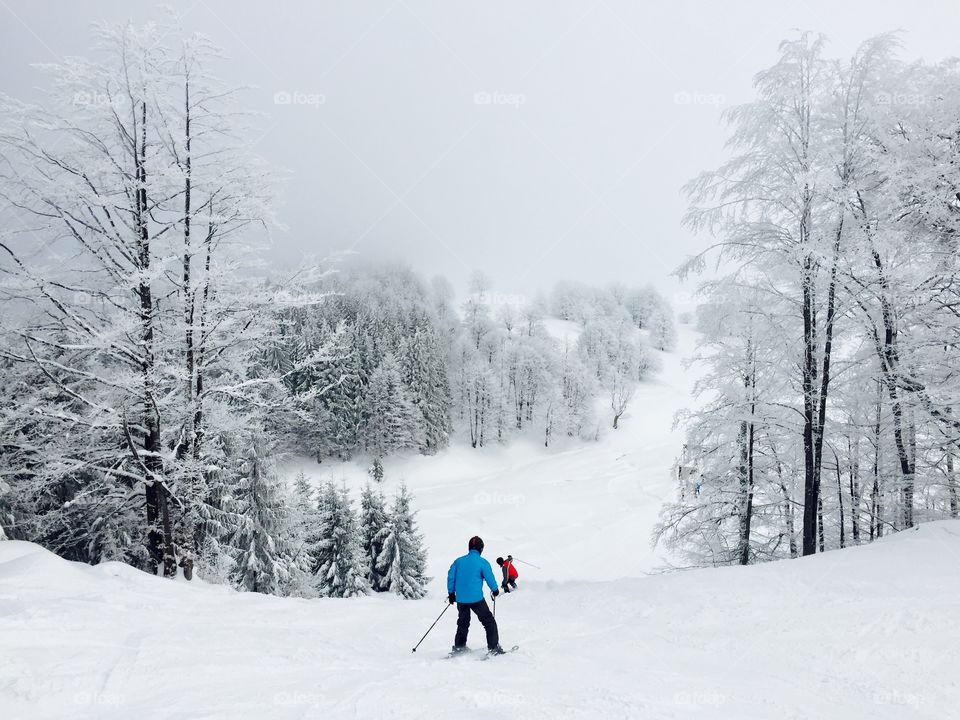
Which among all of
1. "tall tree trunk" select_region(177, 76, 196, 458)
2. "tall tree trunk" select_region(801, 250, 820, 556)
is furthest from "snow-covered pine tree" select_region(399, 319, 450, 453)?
"tall tree trunk" select_region(801, 250, 820, 556)

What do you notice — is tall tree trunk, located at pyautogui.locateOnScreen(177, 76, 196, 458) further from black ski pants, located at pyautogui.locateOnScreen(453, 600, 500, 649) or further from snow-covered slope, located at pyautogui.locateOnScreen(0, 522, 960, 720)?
black ski pants, located at pyautogui.locateOnScreen(453, 600, 500, 649)

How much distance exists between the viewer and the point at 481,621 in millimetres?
6621

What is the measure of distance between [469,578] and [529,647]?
1418mm

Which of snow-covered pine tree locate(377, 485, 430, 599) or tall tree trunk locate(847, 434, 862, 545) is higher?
tall tree trunk locate(847, 434, 862, 545)

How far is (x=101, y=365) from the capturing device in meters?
9.81

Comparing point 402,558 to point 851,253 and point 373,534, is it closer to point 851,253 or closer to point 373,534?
point 373,534

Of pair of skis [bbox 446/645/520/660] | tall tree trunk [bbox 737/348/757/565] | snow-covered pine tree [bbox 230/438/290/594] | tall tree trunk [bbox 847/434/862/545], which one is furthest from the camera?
snow-covered pine tree [bbox 230/438/290/594]

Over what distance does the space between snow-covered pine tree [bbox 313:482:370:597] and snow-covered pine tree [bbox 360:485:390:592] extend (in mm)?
736

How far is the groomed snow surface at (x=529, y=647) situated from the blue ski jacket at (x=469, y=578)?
74cm

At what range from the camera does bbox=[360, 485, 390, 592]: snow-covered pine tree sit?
27.0 meters

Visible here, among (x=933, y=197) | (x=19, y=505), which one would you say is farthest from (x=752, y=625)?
(x=19, y=505)

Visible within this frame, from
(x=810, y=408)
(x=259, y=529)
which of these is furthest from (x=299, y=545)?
(x=810, y=408)

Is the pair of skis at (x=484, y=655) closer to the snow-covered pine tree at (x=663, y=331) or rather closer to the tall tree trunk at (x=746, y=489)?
the tall tree trunk at (x=746, y=489)

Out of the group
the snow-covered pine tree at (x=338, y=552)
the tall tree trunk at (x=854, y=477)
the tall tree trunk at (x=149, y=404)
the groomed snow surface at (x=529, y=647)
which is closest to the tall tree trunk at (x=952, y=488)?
the tall tree trunk at (x=854, y=477)
